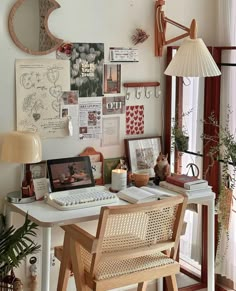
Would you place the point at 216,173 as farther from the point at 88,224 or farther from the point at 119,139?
the point at 88,224

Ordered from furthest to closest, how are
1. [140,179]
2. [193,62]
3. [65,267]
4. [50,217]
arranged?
[140,179] < [193,62] < [65,267] < [50,217]

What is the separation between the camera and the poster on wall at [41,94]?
113 inches

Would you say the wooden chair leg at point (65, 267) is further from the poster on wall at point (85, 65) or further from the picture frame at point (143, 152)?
the poster on wall at point (85, 65)

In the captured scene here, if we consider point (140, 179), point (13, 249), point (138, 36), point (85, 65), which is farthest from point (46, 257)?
point (138, 36)

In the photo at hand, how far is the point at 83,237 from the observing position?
2506 mm

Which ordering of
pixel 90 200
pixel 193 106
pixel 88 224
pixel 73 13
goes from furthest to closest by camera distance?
pixel 193 106, pixel 88 224, pixel 73 13, pixel 90 200

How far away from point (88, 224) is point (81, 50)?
1.03 metres

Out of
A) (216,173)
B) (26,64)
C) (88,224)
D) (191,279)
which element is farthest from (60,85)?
(191,279)

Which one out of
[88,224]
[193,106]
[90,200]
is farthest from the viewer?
[193,106]

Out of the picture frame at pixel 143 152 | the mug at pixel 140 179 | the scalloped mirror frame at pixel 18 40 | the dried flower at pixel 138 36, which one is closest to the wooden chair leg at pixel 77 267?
the mug at pixel 140 179

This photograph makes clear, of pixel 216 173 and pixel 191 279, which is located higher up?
pixel 216 173

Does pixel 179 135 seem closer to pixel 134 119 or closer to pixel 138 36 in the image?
pixel 134 119

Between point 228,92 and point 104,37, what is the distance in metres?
0.85

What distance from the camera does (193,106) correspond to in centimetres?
344
